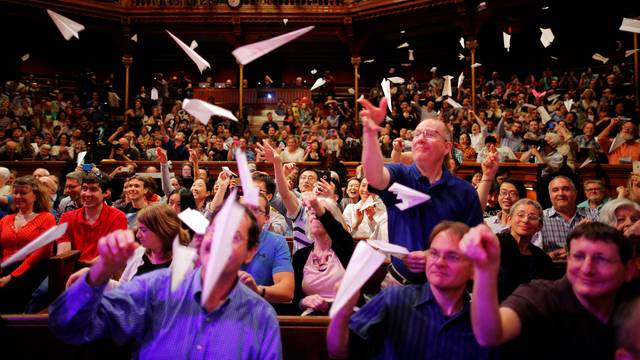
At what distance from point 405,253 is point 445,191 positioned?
53cm

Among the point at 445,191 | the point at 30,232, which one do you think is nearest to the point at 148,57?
the point at 30,232

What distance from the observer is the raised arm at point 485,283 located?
48.4 inches

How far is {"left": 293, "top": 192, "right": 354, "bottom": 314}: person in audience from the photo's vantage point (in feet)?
7.73

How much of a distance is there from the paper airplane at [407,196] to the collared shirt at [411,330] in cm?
45

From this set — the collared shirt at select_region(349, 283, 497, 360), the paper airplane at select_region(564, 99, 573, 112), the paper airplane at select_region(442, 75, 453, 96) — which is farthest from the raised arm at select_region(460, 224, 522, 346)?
the paper airplane at select_region(442, 75, 453, 96)

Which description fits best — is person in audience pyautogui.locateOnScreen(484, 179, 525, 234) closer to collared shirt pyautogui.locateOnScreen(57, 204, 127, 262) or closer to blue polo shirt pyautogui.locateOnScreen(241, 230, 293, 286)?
blue polo shirt pyautogui.locateOnScreen(241, 230, 293, 286)

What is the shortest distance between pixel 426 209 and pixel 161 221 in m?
1.16

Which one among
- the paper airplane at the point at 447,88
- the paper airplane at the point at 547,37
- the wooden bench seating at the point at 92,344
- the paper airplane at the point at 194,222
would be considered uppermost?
the paper airplane at the point at 547,37

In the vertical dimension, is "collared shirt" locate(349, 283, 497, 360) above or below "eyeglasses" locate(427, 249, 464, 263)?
below

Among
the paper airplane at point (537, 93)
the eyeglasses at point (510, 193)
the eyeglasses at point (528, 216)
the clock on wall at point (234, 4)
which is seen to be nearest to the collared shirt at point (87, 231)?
the eyeglasses at point (528, 216)

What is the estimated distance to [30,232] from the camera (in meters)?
3.15

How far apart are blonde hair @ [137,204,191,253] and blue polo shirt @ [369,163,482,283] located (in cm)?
90

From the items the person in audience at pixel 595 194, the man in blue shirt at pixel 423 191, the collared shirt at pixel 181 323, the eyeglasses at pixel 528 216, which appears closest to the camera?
the collared shirt at pixel 181 323

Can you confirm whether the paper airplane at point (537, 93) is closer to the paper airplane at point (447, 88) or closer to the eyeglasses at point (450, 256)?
the paper airplane at point (447, 88)
